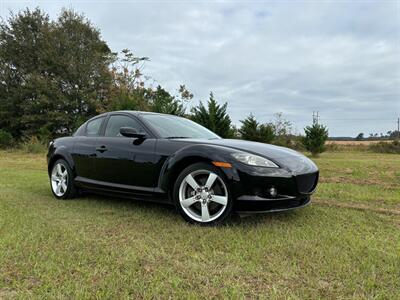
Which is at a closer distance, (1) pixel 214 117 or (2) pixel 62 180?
(2) pixel 62 180

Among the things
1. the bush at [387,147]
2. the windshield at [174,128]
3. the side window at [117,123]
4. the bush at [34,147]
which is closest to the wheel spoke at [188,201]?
the windshield at [174,128]

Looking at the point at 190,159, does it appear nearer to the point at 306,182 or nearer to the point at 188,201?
the point at 188,201

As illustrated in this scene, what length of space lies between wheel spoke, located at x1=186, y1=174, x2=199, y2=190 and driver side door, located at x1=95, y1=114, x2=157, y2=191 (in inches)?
21.3

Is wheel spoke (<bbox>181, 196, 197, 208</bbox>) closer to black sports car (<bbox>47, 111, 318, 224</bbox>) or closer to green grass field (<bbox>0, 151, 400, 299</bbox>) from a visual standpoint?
black sports car (<bbox>47, 111, 318, 224</bbox>)

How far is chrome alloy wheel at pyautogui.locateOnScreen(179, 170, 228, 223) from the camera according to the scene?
3756mm

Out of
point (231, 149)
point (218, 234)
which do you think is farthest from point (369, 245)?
point (231, 149)

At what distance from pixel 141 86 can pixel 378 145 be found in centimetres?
1865

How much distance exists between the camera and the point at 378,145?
27594 millimetres

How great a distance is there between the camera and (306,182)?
12.9 feet

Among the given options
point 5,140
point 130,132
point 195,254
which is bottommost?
point 195,254

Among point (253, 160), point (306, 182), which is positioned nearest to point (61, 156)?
point (253, 160)

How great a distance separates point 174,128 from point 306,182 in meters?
1.88

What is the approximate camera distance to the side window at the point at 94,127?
531 centimetres

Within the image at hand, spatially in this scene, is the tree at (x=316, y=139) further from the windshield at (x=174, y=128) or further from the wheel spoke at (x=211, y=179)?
the wheel spoke at (x=211, y=179)
